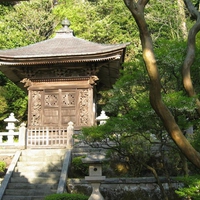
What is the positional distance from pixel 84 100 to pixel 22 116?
10.1m

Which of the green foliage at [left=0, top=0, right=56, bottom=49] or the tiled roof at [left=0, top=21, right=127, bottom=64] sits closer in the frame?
the tiled roof at [left=0, top=21, right=127, bottom=64]

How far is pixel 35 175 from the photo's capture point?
1305 centimetres

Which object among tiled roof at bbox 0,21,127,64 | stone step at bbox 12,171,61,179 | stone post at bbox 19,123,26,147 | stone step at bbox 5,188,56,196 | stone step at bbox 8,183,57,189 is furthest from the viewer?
tiled roof at bbox 0,21,127,64

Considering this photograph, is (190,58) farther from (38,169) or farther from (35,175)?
(38,169)

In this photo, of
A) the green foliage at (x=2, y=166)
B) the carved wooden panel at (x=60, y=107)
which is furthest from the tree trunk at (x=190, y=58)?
the carved wooden panel at (x=60, y=107)

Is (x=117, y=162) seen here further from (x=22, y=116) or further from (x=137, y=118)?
(x=22, y=116)

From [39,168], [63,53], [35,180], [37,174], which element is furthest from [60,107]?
[35,180]

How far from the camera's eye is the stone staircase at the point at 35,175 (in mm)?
11875

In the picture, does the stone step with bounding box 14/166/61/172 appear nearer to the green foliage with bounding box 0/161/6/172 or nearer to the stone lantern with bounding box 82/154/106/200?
the green foliage with bounding box 0/161/6/172

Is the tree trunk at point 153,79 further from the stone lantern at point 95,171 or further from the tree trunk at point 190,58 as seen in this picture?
the stone lantern at point 95,171

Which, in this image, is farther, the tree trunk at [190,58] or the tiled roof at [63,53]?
the tiled roof at [63,53]

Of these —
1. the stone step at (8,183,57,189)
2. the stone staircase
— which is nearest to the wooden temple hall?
the stone staircase

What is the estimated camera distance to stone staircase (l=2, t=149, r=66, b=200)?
1188cm

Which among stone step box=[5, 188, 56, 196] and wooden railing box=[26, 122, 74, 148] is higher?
wooden railing box=[26, 122, 74, 148]
